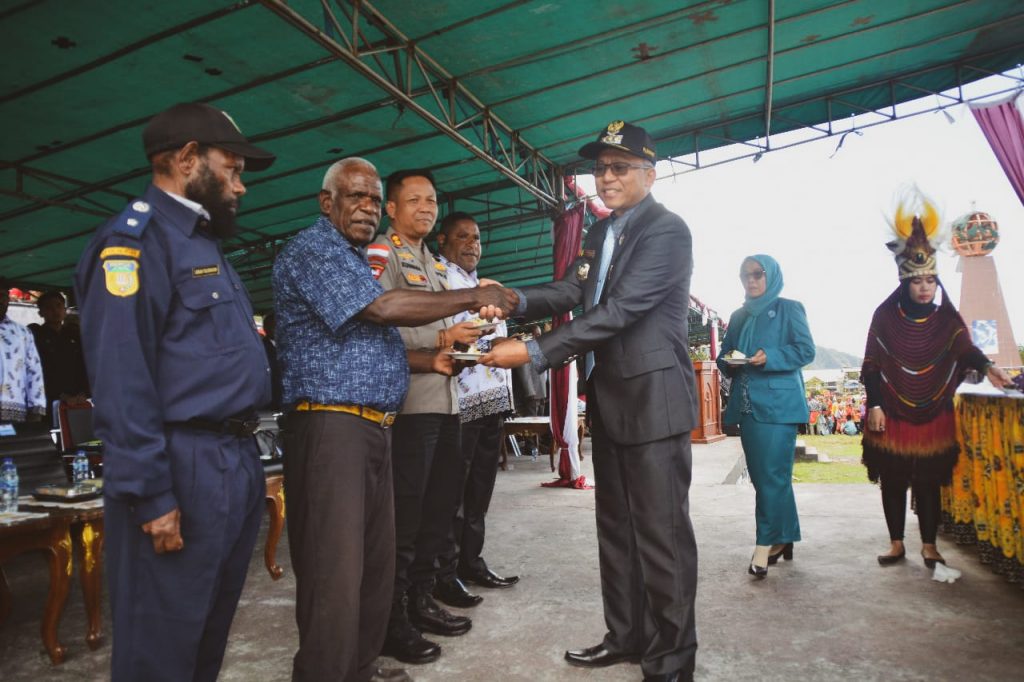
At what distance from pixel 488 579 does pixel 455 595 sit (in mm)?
338

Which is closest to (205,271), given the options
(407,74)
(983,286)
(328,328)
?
(328,328)

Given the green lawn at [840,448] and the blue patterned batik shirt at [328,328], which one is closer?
the blue patterned batik shirt at [328,328]

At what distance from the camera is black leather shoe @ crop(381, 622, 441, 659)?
248 cm

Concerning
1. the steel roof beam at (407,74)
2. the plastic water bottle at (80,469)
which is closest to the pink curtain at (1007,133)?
the steel roof beam at (407,74)

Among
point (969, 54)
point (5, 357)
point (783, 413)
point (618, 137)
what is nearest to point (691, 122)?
point (969, 54)

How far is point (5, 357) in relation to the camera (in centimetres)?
464

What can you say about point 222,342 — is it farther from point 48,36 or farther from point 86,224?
point 86,224

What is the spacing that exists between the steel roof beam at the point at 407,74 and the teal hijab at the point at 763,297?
343 cm

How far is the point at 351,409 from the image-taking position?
76.0 inches

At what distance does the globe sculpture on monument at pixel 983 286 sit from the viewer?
351 inches

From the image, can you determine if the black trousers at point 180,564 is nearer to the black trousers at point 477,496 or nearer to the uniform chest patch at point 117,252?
the uniform chest patch at point 117,252

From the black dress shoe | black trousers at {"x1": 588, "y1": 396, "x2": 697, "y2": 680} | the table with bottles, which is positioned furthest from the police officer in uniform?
the black dress shoe

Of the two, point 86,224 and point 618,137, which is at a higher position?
point 86,224

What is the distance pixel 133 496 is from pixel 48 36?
542cm
